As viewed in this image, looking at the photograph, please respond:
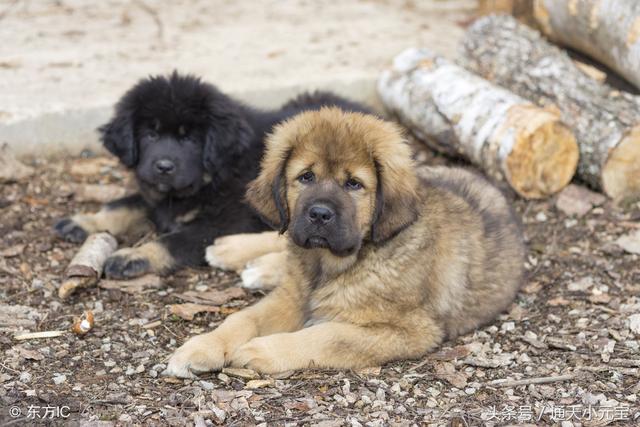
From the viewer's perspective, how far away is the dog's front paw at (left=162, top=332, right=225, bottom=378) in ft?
14.3

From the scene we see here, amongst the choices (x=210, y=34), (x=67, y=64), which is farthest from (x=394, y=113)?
(x=67, y=64)

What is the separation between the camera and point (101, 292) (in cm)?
538

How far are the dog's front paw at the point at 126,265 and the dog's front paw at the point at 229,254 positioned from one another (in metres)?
0.42

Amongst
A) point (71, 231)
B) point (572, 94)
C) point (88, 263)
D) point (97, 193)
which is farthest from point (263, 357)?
point (572, 94)

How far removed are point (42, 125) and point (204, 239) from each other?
2046mm

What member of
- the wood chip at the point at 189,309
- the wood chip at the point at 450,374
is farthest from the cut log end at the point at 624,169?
the wood chip at the point at 189,309

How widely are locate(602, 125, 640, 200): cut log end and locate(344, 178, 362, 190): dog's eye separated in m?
2.58

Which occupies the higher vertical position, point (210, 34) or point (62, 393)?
point (210, 34)

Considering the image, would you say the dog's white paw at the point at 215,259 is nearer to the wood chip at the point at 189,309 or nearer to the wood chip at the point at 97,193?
the wood chip at the point at 189,309

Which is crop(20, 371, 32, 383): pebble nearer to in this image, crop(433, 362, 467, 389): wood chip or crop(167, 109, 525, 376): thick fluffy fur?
crop(167, 109, 525, 376): thick fluffy fur

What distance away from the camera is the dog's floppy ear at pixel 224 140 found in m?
5.79

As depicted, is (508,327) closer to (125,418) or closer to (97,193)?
(125,418)

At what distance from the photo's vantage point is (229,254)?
Result: 575cm

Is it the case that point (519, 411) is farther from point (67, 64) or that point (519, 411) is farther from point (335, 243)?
point (67, 64)
